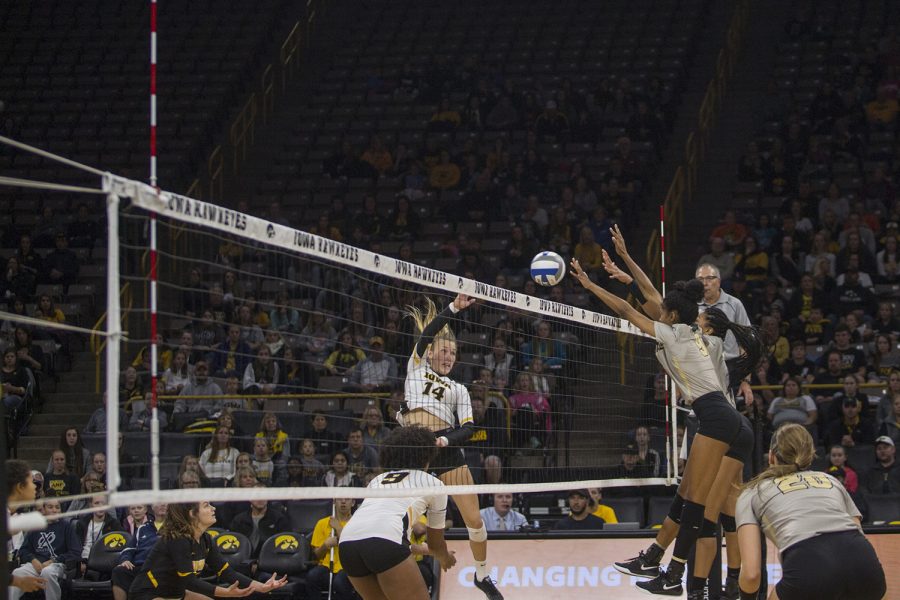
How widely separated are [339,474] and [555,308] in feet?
13.9

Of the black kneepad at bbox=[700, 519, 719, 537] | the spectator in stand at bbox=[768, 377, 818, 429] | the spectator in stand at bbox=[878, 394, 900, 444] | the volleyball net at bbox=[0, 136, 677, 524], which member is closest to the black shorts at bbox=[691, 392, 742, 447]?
the black kneepad at bbox=[700, 519, 719, 537]

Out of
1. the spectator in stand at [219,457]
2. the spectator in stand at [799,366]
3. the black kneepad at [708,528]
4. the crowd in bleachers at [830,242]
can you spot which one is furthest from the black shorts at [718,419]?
the spectator in stand at [799,366]

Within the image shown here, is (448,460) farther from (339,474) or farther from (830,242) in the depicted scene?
(830,242)

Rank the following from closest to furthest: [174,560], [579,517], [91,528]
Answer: [174,560] < [579,517] < [91,528]

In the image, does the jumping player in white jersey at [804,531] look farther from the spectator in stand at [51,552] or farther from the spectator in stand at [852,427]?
the spectator in stand at [51,552]

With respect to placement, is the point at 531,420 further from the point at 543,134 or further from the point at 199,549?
the point at 543,134

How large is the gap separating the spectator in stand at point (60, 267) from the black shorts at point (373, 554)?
1300cm

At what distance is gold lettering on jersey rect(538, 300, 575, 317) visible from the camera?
9953 millimetres

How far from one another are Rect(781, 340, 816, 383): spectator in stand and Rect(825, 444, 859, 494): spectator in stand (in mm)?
2117

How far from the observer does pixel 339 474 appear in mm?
13258

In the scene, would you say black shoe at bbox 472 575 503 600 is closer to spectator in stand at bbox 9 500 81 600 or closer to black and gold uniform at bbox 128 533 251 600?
black and gold uniform at bbox 128 533 251 600

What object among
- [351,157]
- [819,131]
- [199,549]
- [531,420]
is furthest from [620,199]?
[199,549]

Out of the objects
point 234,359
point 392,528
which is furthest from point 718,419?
point 234,359

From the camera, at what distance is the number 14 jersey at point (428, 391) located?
9688 millimetres
